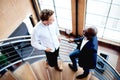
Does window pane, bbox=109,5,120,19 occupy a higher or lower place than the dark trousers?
higher

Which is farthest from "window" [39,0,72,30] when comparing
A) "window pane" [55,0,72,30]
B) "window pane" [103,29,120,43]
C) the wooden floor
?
the wooden floor

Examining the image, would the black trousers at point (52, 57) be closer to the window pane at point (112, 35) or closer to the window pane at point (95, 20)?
the window pane at point (95, 20)

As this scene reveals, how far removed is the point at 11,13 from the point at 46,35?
6.63ft

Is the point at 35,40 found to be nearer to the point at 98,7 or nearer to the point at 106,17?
the point at 98,7

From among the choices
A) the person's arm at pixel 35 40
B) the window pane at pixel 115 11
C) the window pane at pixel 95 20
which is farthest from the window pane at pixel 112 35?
the person's arm at pixel 35 40

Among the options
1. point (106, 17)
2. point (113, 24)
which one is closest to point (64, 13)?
point (106, 17)

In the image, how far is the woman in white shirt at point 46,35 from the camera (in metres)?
2.51

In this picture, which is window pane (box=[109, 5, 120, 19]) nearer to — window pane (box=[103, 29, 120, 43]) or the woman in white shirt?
window pane (box=[103, 29, 120, 43])

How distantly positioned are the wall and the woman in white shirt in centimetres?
167

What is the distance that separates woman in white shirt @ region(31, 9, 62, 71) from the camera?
8.23ft

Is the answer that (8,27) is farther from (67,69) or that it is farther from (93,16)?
(93,16)

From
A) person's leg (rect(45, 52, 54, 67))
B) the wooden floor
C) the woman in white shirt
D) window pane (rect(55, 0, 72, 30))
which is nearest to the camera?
the woman in white shirt

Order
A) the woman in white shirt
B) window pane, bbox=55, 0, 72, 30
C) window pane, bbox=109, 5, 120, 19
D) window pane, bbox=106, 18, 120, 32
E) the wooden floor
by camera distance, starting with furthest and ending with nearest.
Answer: window pane, bbox=55, 0, 72, 30 < window pane, bbox=106, 18, 120, 32 < window pane, bbox=109, 5, 120, 19 < the wooden floor < the woman in white shirt

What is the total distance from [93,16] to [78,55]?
2061 millimetres
